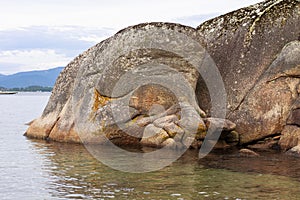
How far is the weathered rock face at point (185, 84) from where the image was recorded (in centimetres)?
2212

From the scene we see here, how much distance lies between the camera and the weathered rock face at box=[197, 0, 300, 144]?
73.5 feet

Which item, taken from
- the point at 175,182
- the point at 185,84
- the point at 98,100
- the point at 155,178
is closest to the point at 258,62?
the point at 185,84

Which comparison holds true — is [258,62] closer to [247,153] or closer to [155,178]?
[247,153]

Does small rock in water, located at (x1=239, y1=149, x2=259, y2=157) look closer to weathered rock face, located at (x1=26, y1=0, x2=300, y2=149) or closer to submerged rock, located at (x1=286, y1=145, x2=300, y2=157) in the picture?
submerged rock, located at (x1=286, y1=145, x2=300, y2=157)

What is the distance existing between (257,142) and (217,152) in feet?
9.22

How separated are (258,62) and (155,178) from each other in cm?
1048

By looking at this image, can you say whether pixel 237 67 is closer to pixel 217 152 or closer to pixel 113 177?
pixel 217 152

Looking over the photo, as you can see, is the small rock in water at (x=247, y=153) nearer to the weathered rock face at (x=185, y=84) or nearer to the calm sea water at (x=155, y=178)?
the calm sea water at (x=155, y=178)

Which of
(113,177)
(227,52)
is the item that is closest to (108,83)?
(227,52)

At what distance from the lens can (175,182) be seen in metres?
14.6

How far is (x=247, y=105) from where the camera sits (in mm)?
23125

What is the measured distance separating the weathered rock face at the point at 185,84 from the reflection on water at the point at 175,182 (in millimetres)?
3589

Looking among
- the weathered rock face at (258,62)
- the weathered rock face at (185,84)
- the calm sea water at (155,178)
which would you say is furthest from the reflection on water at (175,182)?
the weathered rock face at (258,62)

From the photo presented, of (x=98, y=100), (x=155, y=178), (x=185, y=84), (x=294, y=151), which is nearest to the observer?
(x=155, y=178)
